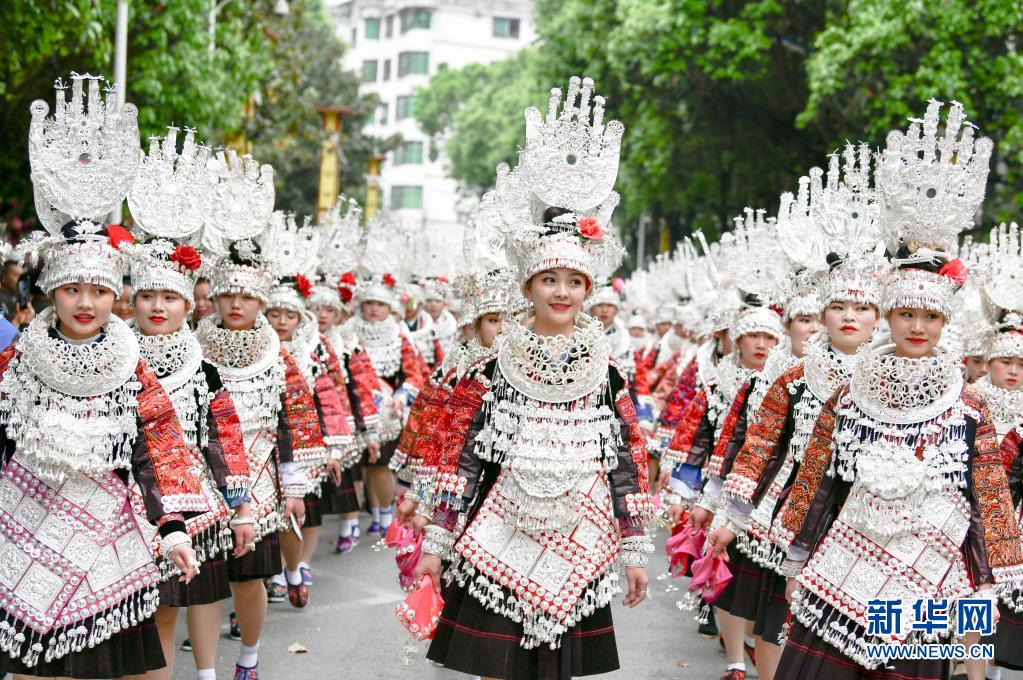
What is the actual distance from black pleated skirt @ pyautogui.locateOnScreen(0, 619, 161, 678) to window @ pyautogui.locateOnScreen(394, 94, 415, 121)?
79043 mm

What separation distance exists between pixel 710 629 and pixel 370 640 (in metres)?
2.28

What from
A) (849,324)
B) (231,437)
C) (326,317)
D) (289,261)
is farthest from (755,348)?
(326,317)

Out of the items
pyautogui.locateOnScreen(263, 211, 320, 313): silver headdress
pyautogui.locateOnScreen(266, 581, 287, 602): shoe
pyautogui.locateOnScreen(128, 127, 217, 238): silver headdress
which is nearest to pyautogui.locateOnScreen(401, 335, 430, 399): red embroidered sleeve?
pyautogui.locateOnScreen(263, 211, 320, 313): silver headdress

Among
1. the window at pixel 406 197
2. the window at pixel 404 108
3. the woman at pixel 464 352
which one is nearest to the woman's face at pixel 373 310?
the woman at pixel 464 352

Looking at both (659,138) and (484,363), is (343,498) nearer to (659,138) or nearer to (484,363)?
(484,363)

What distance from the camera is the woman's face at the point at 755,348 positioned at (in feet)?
26.2

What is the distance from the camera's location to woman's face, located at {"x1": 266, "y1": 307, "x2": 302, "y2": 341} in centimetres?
852

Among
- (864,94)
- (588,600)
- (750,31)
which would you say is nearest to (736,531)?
(588,600)

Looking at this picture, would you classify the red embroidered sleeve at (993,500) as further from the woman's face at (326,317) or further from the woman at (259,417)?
the woman's face at (326,317)

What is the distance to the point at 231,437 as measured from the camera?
6379 millimetres

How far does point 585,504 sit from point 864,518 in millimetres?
1102

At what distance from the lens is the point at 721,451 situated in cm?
699

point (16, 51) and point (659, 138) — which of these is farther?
point (659, 138)

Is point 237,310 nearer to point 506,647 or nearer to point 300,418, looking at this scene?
point 300,418
